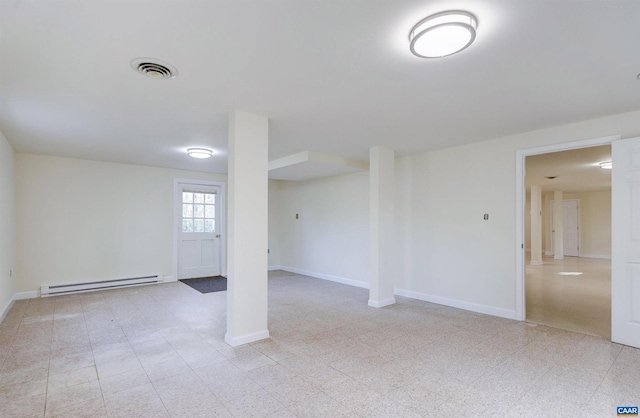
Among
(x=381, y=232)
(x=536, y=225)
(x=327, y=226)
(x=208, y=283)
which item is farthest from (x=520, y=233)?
(x=536, y=225)

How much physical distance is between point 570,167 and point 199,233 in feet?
25.3

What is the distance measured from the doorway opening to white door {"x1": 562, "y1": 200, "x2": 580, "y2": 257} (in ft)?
0.09

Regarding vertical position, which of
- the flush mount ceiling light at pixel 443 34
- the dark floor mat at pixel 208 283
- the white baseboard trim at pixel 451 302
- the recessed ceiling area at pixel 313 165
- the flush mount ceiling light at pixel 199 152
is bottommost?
the dark floor mat at pixel 208 283

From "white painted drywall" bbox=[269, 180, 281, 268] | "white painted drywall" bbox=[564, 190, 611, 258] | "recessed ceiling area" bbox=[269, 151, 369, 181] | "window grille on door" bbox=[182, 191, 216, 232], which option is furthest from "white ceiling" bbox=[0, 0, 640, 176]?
"white painted drywall" bbox=[564, 190, 611, 258]

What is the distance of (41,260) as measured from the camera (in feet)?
17.1

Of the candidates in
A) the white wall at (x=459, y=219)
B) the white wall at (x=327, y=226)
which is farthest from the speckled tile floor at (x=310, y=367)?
the white wall at (x=327, y=226)

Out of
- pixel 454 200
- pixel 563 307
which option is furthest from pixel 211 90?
pixel 563 307

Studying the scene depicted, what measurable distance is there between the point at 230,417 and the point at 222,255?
5.54 metres

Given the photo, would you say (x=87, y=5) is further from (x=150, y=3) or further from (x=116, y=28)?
(x=150, y=3)

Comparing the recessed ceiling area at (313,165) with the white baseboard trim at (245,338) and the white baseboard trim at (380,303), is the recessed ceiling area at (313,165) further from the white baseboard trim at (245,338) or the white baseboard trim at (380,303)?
the white baseboard trim at (245,338)

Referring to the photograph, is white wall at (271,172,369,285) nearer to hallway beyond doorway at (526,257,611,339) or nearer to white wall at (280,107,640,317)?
white wall at (280,107,640,317)

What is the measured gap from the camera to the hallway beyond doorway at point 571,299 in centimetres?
379

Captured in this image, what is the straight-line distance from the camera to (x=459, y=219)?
15.0 ft

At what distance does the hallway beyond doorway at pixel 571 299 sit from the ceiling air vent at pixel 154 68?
4.68m
